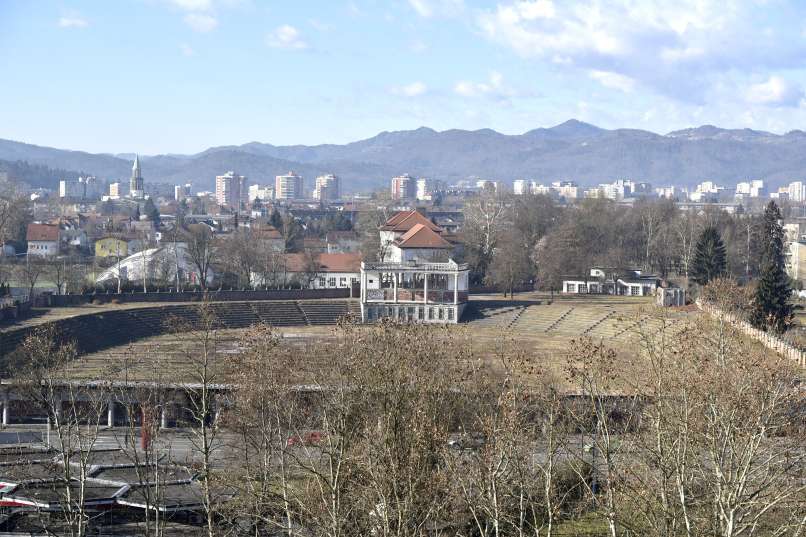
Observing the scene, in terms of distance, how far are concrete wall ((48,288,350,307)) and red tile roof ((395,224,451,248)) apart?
5.38 metres

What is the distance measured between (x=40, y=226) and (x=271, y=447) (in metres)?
81.4

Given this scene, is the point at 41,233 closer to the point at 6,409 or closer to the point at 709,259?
the point at 709,259

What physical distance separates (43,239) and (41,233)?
36.4 inches

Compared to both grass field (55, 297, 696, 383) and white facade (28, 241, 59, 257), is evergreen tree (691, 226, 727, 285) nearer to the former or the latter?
grass field (55, 297, 696, 383)

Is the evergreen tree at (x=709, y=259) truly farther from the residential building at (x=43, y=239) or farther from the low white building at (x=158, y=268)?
the residential building at (x=43, y=239)

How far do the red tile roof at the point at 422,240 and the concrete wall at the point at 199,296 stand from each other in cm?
538

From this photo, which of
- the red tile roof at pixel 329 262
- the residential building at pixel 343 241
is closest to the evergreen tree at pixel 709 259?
the red tile roof at pixel 329 262

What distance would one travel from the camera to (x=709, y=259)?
205ft

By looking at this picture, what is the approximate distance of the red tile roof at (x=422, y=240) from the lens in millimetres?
69625

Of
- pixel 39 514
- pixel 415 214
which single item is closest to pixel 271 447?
pixel 39 514

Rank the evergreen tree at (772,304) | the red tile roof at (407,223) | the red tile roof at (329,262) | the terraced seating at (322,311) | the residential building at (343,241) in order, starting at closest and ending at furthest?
the evergreen tree at (772,304) → the terraced seating at (322,311) → the red tile roof at (329,262) → the red tile roof at (407,223) → the residential building at (343,241)

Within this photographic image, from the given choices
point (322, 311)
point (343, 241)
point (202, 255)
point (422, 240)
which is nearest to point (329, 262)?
point (422, 240)

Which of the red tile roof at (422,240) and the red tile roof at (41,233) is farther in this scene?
the red tile roof at (41,233)

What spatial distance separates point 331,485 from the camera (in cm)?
1877
